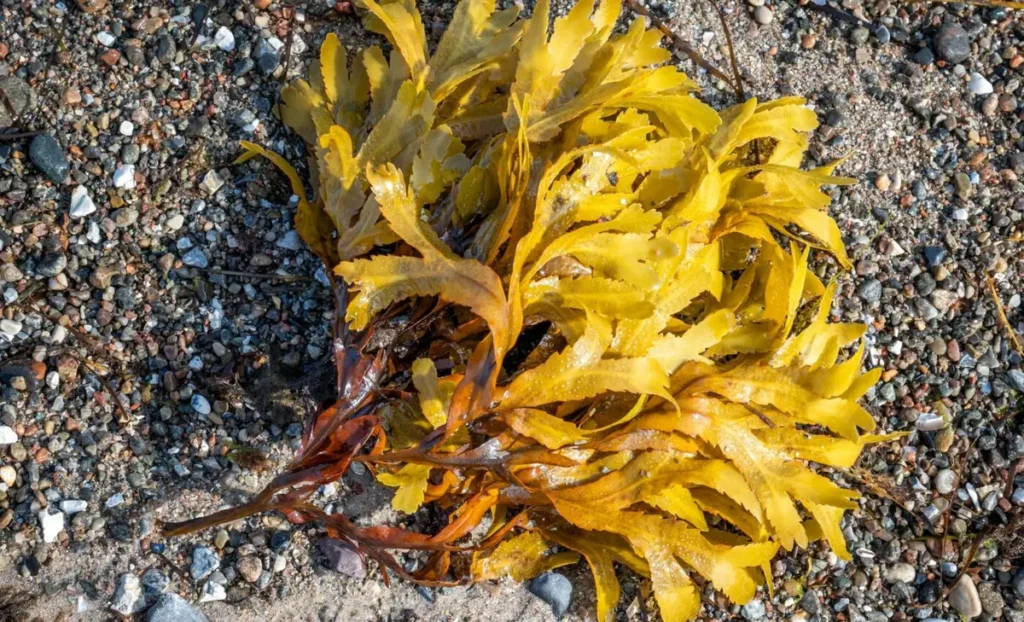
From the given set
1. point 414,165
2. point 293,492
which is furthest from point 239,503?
point 414,165

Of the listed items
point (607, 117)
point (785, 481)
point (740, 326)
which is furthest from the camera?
point (607, 117)

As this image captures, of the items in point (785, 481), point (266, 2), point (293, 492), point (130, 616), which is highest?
point (266, 2)

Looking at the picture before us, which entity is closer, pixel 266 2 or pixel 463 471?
pixel 463 471

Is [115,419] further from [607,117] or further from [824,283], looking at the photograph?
[824,283]

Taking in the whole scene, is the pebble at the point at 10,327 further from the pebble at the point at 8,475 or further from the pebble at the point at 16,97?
the pebble at the point at 16,97

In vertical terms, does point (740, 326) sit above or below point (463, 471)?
above

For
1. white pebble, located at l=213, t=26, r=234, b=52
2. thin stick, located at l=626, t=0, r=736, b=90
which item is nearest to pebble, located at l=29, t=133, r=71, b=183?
white pebble, located at l=213, t=26, r=234, b=52

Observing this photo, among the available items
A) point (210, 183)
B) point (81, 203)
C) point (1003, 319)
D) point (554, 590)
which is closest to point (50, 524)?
point (81, 203)
